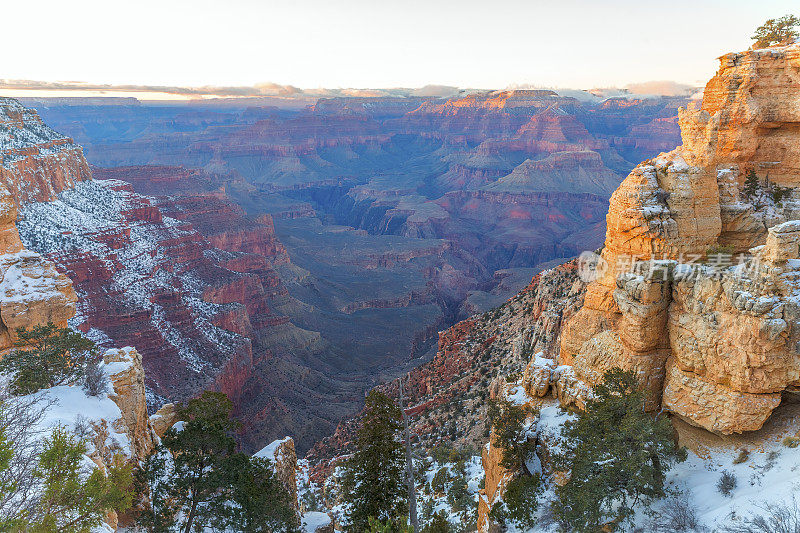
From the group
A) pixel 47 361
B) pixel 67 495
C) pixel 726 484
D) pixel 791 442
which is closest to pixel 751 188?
pixel 791 442

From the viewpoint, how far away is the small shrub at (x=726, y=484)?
14.0 meters

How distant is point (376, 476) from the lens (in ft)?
58.1

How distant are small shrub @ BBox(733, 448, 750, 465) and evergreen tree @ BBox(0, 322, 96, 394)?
22881mm

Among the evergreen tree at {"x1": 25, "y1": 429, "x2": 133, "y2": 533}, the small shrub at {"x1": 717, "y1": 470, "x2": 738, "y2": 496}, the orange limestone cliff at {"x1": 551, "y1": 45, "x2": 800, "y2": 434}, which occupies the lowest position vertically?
the small shrub at {"x1": 717, "y1": 470, "x2": 738, "y2": 496}

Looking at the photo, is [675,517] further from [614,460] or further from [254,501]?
[254,501]

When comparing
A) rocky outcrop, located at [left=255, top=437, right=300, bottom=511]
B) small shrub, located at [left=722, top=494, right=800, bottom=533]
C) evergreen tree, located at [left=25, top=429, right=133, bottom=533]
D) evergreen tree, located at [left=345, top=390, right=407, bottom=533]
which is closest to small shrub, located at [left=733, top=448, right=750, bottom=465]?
small shrub, located at [left=722, top=494, right=800, bottom=533]

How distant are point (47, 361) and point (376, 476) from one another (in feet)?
44.7

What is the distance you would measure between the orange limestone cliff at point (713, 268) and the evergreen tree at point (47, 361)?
20.5 metres

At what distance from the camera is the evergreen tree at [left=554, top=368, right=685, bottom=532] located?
14164 millimetres

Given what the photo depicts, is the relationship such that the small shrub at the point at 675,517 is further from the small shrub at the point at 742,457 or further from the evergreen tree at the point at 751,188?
the evergreen tree at the point at 751,188

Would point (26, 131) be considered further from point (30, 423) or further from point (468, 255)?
point (468, 255)

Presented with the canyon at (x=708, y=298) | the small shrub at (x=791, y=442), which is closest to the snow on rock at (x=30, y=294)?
the canyon at (x=708, y=298)

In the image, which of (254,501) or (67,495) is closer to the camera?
(67,495)

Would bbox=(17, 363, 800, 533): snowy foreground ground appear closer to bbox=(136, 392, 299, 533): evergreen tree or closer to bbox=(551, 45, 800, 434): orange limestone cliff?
bbox=(551, 45, 800, 434): orange limestone cliff
